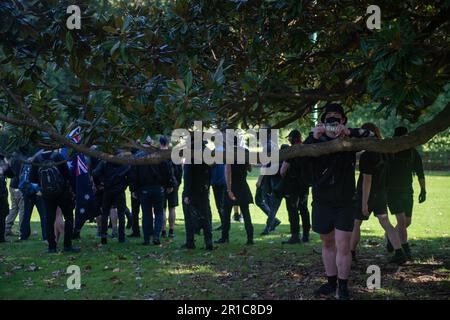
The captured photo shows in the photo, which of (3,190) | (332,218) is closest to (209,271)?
(332,218)

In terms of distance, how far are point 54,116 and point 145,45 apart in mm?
1294

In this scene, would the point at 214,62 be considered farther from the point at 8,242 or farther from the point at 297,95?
the point at 8,242

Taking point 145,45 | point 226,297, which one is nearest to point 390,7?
point 145,45

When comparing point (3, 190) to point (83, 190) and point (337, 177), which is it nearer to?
point (83, 190)

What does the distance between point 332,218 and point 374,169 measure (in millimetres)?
2072

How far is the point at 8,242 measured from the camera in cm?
1248

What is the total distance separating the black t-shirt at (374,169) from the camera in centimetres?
846

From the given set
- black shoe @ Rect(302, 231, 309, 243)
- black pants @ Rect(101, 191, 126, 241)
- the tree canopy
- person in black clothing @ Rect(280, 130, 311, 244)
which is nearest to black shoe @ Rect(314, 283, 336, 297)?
the tree canopy

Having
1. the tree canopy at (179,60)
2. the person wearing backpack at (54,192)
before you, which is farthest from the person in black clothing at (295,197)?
the person wearing backpack at (54,192)

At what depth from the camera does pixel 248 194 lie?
11.8 m

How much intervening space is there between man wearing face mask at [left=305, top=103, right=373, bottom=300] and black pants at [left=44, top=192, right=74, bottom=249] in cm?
534

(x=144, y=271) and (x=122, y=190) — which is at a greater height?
(x=122, y=190)

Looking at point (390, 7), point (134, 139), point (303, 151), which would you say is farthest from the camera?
point (390, 7)

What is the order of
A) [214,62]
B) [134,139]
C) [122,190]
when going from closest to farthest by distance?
1. [134,139]
2. [214,62]
3. [122,190]
